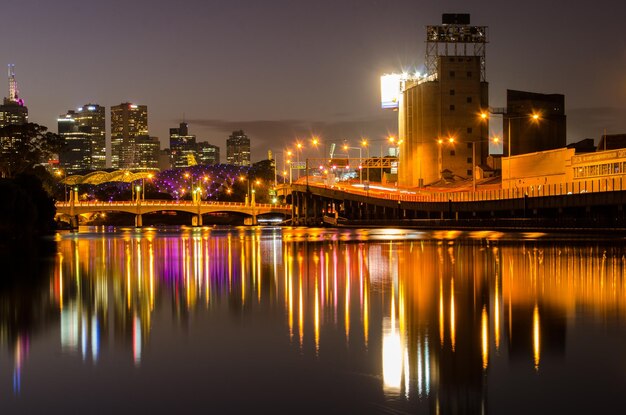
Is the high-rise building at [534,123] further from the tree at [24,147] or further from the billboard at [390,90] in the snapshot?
the tree at [24,147]

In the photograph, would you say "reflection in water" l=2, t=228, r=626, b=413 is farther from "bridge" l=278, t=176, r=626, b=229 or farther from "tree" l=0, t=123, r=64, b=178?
"tree" l=0, t=123, r=64, b=178

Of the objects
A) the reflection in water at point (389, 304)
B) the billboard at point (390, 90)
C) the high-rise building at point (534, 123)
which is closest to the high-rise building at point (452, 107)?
the high-rise building at point (534, 123)

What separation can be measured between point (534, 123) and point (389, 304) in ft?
417

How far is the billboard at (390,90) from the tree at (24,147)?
77.2 m

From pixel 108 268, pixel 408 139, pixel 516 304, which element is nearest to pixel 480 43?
pixel 408 139

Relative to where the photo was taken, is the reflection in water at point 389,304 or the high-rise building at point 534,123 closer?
the reflection in water at point 389,304

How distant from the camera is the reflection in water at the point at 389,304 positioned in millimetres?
14859

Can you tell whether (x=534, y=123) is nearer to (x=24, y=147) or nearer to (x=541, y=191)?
(x=541, y=191)

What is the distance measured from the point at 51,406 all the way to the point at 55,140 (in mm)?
131880

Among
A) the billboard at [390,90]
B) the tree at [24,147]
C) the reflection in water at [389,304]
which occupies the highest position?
the billboard at [390,90]

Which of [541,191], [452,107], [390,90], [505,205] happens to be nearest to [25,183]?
[505,205]

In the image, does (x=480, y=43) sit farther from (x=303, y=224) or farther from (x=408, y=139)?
(x=303, y=224)

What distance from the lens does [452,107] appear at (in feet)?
500

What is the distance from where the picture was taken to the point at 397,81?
187375 millimetres
